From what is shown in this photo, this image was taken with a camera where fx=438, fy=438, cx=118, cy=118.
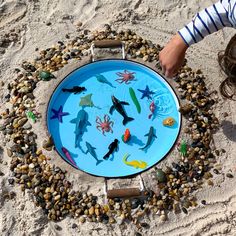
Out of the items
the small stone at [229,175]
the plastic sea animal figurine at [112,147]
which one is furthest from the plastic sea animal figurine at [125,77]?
the small stone at [229,175]

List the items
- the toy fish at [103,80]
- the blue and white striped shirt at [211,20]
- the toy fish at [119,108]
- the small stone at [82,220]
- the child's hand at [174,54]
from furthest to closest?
the toy fish at [103,80]
the toy fish at [119,108]
the small stone at [82,220]
the child's hand at [174,54]
the blue and white striped shirt at [211,20]

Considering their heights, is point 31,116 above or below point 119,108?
above

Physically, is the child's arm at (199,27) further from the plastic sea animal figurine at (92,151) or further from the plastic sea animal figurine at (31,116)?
the plastic sea animal figurine at (31,116)

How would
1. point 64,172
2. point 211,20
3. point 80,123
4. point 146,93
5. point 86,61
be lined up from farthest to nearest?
1. point 86,61
2. point 146,93
3. point 80,123
4. point 64,172
5. point 211,20

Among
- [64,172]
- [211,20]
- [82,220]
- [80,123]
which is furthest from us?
[80,123]

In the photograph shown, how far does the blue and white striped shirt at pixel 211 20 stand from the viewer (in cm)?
189

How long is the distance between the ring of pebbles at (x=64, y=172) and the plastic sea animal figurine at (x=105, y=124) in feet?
0.97

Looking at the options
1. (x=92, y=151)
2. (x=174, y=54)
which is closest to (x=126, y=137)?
(x=92, y=151)

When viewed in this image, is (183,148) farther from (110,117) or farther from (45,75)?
(45,75)

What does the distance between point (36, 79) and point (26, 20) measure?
0.50 metres

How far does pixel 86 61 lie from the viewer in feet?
8.71

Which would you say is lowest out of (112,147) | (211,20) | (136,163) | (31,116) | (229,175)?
(229,175)

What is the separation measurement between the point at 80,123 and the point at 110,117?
0.17 metres

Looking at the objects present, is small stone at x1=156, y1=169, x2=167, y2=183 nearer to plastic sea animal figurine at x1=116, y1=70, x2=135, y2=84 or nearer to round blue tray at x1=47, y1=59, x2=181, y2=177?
round blue tray at x1=47, y1=59, x2=181, y2=177
